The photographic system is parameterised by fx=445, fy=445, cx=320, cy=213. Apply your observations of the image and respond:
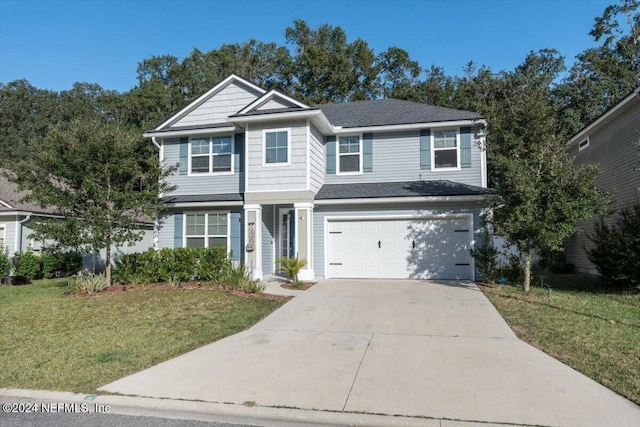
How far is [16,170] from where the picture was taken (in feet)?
39.3

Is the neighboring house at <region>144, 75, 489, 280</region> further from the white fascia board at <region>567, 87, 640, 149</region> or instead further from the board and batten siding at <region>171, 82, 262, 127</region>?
the white fascia board at <region>567, 87, 640, 149</region>

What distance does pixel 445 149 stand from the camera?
15.2m

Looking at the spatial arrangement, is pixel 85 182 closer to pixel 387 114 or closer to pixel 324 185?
pixel 324 185

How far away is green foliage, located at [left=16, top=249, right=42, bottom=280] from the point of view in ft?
55.9

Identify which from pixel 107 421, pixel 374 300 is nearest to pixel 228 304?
pixel 374 300

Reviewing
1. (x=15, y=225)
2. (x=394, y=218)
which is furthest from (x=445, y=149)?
(x=15, y=225)

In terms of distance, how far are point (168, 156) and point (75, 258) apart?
21.8 feet

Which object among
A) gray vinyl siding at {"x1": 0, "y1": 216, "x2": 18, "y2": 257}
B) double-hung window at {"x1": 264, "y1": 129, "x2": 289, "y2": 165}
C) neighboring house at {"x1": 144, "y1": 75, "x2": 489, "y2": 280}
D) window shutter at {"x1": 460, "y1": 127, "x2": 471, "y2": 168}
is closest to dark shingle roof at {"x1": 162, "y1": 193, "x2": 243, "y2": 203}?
neighboring house at {"x1": 144, "y1": 75, "x2": 489, "y2": 280}

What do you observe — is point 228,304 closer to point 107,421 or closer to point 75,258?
point 107,421

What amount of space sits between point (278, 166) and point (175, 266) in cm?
441

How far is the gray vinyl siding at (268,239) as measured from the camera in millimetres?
15195

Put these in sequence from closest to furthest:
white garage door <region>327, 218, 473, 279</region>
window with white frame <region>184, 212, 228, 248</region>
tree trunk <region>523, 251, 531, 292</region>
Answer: tree trunk <region>523, 251, 531, 292</region>, white garage door <region>327, 218, 473, 279</region>, window with white frame <region>184, 212, 228, 248</region>

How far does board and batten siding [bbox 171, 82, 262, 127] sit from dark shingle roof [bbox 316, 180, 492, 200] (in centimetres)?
441

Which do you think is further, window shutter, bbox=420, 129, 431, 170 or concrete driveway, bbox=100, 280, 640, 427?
window shutter, bbox=420, 129, 431, 170
